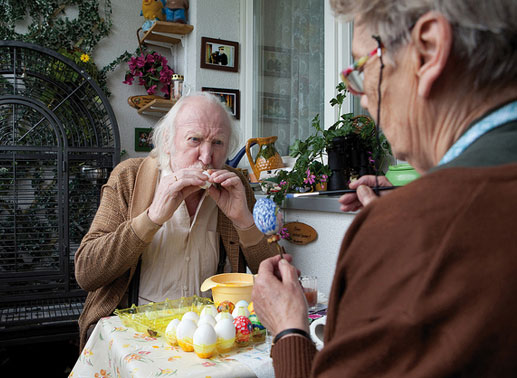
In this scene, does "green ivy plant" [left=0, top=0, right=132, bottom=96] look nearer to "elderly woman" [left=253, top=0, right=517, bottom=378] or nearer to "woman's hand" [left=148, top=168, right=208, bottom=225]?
"woman's hand" [left=148, top=168, right=208, bottom=225]

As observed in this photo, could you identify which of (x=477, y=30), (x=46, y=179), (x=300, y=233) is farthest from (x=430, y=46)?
(x=46, y=179)

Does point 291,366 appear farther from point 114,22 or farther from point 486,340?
point 114,22

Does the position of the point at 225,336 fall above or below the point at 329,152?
below

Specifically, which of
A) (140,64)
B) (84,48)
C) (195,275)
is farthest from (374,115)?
(84,48)

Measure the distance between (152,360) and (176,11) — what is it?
288cm

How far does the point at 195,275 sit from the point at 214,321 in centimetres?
69

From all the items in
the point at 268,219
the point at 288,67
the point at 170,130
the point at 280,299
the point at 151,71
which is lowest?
the point at 280,299

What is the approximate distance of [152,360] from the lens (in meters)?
1.04

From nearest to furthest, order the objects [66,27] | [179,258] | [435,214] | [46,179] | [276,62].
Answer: [435,214], [179,258], [46,179], [276,62], [66,27]

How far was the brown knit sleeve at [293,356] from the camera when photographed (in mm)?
701

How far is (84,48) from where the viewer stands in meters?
3.51

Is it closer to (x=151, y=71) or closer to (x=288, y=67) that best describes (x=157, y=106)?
(x=151, y=71)

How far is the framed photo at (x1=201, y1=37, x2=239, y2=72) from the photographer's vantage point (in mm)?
3268

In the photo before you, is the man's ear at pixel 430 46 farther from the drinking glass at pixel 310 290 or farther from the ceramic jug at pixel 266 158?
the ceramic jug at pixel 266 158
